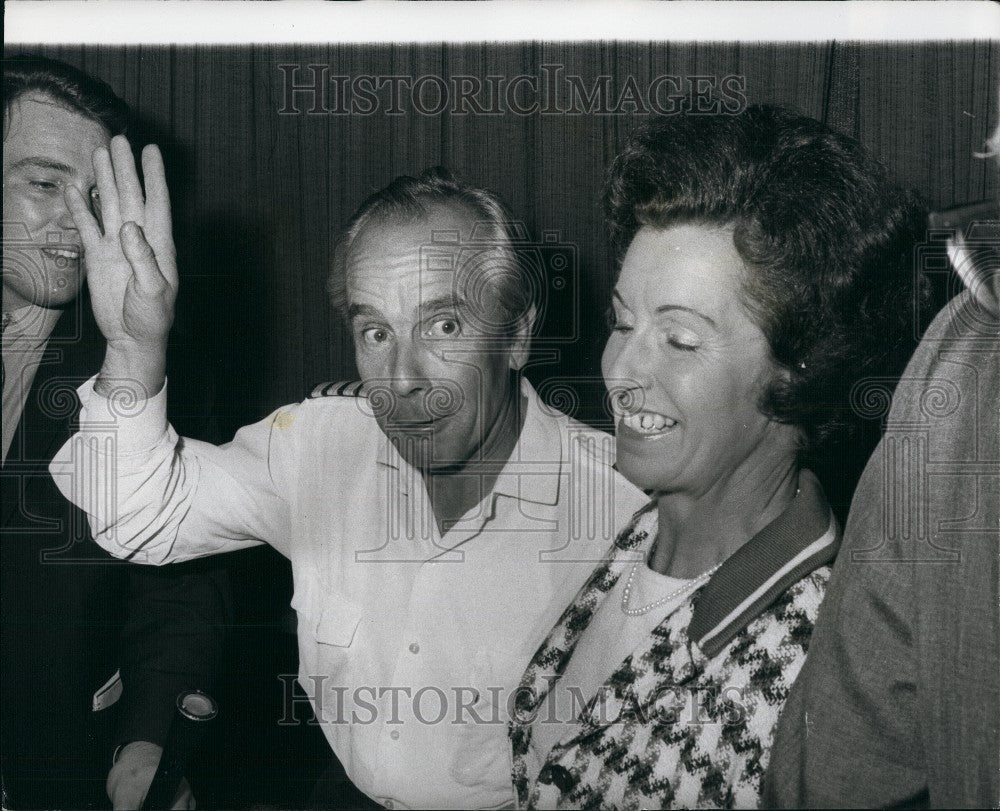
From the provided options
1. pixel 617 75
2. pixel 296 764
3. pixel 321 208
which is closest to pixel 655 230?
pixel 617 75

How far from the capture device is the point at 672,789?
4.86 feet

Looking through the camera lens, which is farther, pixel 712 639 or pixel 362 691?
pixel 362 691

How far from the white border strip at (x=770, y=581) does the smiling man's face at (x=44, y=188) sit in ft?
3.87

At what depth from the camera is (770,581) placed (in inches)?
58.0

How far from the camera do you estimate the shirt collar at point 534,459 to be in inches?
63.8

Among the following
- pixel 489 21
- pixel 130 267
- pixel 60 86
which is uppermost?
pixel 489 21

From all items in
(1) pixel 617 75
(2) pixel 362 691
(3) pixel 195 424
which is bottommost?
(2) pixel 362 691

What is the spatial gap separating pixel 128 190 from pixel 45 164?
0.50 feet

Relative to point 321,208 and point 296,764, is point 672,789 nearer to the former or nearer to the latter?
point 296,764

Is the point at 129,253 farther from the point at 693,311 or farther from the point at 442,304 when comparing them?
the point at 693,311

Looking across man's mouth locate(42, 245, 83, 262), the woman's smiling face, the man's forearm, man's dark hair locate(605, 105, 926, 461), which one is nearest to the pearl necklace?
the woman's smiling face

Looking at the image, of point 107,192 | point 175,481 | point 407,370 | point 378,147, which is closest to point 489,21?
point 378,147

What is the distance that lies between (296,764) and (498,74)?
120 cm

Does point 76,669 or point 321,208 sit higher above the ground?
point 321,208
